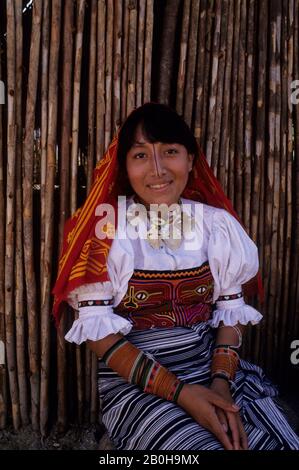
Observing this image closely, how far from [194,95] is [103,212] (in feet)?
3.32

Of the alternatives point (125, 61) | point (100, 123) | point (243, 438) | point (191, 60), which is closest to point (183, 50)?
point (191, 60)

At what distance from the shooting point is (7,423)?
2619 mm

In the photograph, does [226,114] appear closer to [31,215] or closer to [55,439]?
[31,215]

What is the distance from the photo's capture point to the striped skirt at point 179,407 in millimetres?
1628

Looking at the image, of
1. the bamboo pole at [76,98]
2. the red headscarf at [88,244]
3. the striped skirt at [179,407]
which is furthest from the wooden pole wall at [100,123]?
the striped skirt at [179,407]

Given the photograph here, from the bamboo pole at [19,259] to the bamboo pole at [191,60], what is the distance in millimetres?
852

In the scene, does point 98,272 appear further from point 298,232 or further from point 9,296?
point 298,232

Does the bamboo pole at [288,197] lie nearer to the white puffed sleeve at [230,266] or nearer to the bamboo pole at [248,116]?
the bamboo pole at [248,116]

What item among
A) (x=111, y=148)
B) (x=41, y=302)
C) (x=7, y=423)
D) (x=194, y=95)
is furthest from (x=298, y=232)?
(x=7, y=423)

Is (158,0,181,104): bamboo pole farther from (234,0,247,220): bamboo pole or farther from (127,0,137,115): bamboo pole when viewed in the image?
(234,0,247,220): bamboo pole

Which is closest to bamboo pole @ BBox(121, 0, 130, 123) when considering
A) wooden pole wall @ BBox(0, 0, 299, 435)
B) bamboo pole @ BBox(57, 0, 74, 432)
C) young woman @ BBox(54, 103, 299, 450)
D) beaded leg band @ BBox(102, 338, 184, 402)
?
wooden pole wall @ BBox(0, 0, 299, 435)

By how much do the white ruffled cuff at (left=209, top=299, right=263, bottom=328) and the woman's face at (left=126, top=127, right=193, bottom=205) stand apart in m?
0.55
